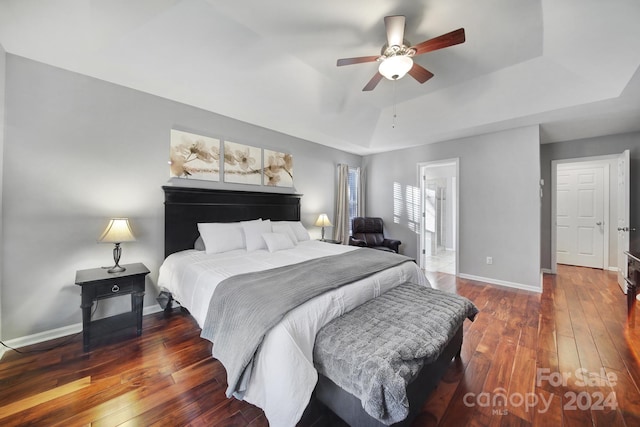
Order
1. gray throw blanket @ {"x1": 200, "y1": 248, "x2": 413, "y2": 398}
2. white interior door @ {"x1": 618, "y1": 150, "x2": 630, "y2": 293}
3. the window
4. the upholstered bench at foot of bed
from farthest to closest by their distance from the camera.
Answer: the window
white interior door @ {"x1": 618, "y1": 150, "x2": 630, "y2": 293}
gray throw blanket @ {"x1": 200, "y1": 248, "x2": 413, "y2": 398}
the upholstered bench at foot of bed

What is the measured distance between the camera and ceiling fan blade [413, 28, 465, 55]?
1.79 m

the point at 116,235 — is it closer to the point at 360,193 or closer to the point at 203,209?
the point at 203,209

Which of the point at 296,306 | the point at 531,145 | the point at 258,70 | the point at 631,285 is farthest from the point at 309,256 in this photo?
the point at 531,145

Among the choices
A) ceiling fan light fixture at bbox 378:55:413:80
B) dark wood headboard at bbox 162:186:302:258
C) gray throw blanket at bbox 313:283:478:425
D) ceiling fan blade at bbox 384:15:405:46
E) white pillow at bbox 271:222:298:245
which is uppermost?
ceiling fan blade at bbox 384:15:405:46

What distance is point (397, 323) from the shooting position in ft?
4.99

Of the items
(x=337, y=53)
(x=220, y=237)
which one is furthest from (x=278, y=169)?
(x=337, y=53)

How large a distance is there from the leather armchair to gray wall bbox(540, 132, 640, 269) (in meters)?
2.78

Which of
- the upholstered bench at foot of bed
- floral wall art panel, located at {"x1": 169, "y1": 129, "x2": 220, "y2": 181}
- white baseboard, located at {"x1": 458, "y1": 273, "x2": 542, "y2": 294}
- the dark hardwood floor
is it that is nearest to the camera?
the upholstered bench at foot of bed

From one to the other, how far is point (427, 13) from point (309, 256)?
8.30 ft

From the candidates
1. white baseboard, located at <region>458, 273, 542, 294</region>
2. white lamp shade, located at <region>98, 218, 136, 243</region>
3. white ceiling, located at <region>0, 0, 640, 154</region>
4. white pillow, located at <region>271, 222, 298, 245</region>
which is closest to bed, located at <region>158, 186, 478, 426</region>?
white pillow, located at <region>271, 222, 298, 245</region>

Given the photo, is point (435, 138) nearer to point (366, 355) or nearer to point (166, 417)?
point (366, 355)

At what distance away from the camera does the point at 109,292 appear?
2162 millimetres

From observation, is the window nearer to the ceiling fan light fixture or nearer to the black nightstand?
the ceiling fan light fixture

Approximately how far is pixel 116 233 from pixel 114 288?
502 mm
